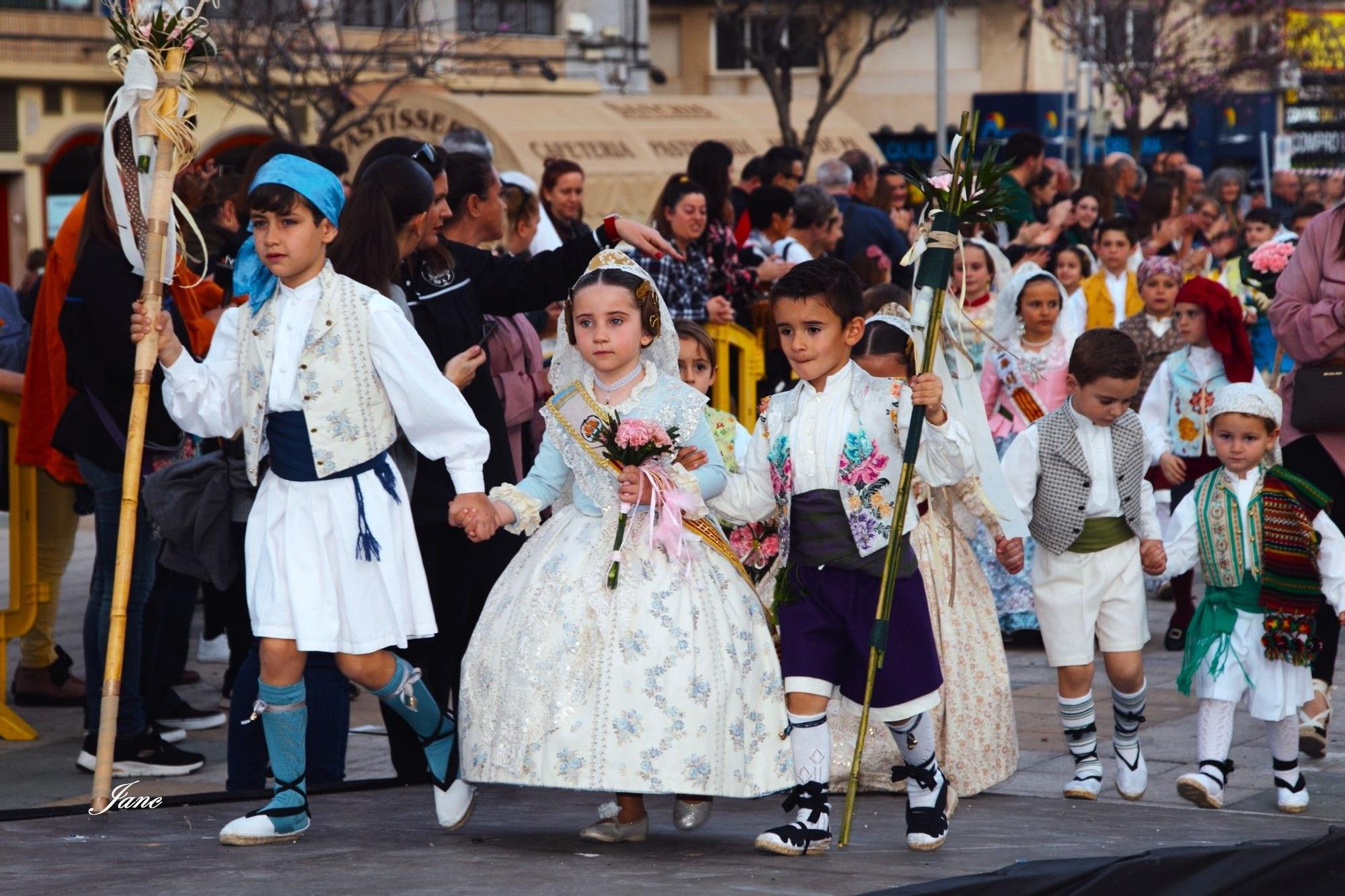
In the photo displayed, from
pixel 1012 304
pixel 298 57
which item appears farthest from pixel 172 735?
pixel 298 57

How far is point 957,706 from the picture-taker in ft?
20.3

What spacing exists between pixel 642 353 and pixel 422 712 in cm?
120

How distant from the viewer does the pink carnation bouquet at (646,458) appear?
5148mm

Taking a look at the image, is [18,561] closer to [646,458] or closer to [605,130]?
[646,458]

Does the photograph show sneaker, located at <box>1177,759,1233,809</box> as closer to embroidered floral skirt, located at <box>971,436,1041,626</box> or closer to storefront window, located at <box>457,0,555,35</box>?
embroidered floral skirt, located at <box>971,436,1041,626</box>

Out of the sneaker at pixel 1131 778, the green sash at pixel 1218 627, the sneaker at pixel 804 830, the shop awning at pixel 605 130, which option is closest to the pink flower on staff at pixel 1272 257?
the green sash at pixel 1218 627

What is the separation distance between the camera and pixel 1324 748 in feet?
22.5

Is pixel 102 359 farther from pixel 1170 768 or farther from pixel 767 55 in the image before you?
pixel 767 55

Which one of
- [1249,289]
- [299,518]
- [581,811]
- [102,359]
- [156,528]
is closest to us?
[299,518]

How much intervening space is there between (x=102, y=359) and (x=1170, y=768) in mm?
3975

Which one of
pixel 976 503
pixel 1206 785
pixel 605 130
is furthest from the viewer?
pixel 605 130

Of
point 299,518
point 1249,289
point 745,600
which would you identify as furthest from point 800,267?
point 1249,289

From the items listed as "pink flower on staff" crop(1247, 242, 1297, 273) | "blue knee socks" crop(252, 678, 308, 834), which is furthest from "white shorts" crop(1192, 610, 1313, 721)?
"pink flower on staff" crop(1247, 242, 1297, 273)

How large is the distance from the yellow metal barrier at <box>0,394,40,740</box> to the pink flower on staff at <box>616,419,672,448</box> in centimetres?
320
